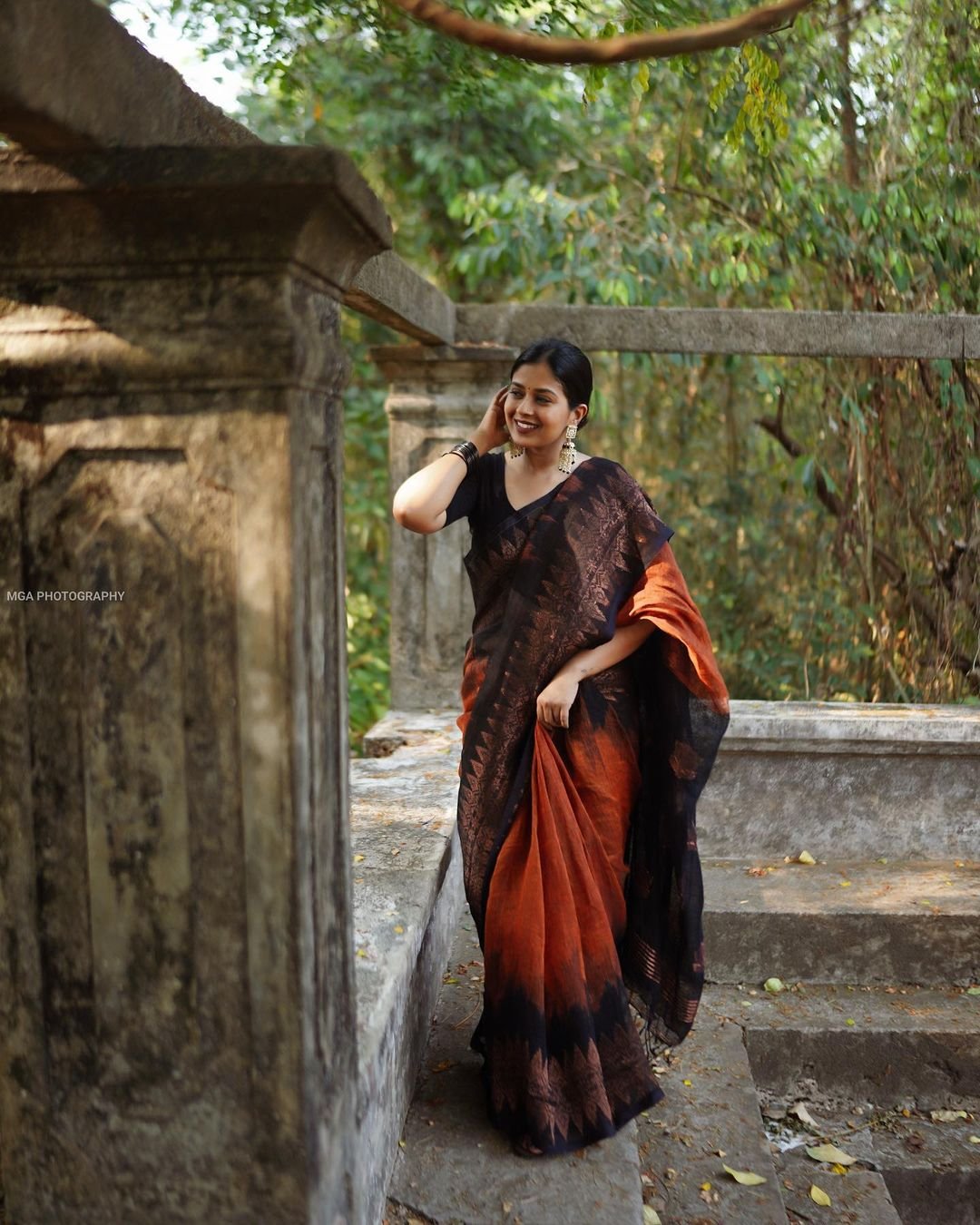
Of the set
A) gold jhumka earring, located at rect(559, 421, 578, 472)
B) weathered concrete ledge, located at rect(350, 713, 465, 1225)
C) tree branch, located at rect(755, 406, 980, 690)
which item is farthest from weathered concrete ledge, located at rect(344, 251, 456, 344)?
tree branch, located at rect(755, 406, 980, 690)

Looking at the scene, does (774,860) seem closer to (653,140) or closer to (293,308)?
(293,308)

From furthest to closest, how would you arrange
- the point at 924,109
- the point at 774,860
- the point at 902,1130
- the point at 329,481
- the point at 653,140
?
the point at 653,140 → the point at 924,109 → the point at 774,860 → the point at 902,1130 → the point at 329,481

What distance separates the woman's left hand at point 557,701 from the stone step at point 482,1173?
2.83 feet

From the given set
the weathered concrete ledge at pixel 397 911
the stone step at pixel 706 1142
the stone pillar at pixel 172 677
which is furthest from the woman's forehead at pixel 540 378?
the stone step at pixel 706 1142

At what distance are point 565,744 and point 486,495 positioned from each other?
58 centimetres

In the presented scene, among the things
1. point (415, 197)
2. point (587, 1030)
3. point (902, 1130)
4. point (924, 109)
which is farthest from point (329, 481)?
point (415, 197)

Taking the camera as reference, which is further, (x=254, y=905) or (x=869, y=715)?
(x=869, y=715)

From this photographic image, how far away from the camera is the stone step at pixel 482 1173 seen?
2197 mm

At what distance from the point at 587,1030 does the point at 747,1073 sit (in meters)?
0.77

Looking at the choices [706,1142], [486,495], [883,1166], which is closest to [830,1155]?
[883,1166]

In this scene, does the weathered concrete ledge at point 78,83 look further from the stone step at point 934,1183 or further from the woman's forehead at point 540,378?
the stone step at point 934,1183

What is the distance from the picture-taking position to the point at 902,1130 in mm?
3289

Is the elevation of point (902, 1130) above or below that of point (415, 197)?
below

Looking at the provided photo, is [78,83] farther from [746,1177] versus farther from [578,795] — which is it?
[746,1177]
